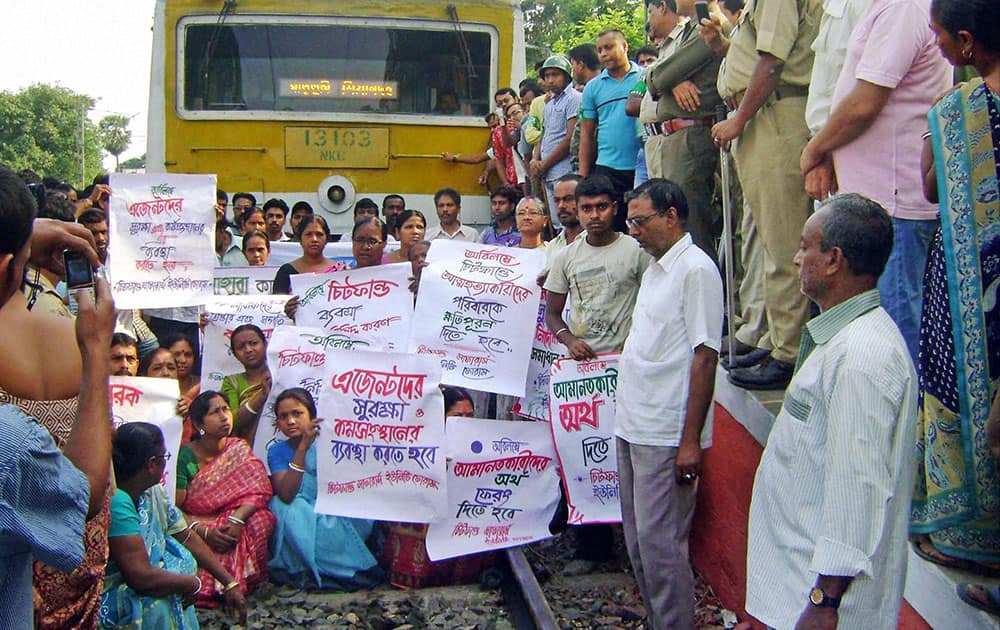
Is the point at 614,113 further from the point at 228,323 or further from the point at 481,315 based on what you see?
the point at 228,323

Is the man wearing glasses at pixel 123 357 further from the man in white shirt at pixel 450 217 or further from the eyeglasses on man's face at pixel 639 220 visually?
the eyeglasses on man's face at pixel 639 220

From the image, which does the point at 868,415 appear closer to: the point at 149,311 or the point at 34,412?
the point at 34,412

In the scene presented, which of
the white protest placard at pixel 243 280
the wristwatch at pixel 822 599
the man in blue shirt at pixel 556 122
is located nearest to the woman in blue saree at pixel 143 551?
the wristwatch at pixel 822 599

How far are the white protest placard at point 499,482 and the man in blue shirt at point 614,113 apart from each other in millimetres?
2082

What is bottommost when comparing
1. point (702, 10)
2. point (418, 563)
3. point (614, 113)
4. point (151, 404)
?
point (418, 563)

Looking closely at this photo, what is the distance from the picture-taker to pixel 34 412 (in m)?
2.45

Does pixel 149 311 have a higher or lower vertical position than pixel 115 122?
lower

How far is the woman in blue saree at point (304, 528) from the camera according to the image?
5.87 metres

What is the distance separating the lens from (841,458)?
8.59ft

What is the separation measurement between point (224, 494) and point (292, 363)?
3.11 feet

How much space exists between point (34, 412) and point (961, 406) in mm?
2282

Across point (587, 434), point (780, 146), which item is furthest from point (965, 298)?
point (587, 434)

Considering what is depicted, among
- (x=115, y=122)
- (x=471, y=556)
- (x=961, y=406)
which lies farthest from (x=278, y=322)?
(x=115, y=122)

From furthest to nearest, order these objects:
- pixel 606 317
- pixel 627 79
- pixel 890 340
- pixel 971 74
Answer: pixel 627 79
pixel 606 317
pixel 971 74
pixel 890 340
